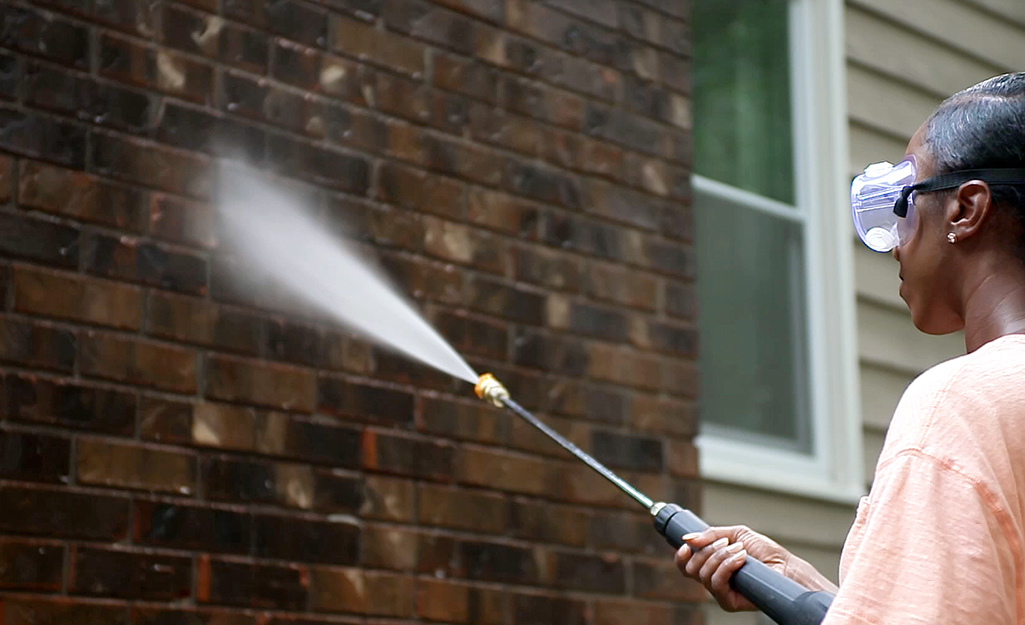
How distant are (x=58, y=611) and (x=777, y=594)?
1608 mm

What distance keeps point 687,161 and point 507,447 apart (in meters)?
1.28

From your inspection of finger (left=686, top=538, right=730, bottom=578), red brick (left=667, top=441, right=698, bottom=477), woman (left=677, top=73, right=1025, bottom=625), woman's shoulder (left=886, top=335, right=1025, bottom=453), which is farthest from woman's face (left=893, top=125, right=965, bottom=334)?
red brick (left=667, top=441, right=698, bottom=477)

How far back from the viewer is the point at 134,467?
3.37 m

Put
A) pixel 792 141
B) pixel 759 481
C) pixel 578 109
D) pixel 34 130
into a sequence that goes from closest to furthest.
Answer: pixel 34 130, pixel 578 109, pixel 759 481, pixel 792 141

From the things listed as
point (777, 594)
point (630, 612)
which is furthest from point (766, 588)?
point (630, 612)

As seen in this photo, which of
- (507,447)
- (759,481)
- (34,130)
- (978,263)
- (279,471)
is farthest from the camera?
(759,481)

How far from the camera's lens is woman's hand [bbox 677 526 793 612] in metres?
2.43

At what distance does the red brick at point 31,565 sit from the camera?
312 cm

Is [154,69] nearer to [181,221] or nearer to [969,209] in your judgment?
[181,221]

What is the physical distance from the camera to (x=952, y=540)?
1.73 metres

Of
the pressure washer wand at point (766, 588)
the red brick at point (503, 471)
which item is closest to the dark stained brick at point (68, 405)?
the red brick at point (503, 471)

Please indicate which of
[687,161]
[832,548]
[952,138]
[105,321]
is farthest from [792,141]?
[952,138]

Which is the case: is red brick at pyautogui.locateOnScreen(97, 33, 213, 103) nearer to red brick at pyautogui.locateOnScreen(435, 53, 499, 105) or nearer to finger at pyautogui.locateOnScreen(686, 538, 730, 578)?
red brick at pyautogui.locateOnScreen(435, 53, 499, 105)

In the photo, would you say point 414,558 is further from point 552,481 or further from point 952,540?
point 952,540
